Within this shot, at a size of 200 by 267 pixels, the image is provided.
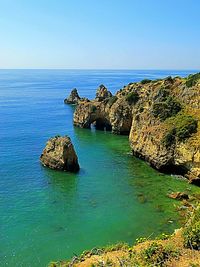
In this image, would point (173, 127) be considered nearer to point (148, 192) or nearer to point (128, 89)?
point (148, 192)

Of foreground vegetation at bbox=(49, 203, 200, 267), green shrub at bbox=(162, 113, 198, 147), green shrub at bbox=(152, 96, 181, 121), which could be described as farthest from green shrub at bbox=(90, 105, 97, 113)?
foreground vegetation at bbox=(49, 203, 200, 267)

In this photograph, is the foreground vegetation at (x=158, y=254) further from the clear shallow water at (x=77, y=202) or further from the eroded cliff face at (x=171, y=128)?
the eroded cliff face at (x=171, y=128)

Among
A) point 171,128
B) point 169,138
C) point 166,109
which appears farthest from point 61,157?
point 166,109

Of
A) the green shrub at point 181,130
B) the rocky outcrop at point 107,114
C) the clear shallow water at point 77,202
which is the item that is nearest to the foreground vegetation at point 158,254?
the clear shallow water at point 77,202

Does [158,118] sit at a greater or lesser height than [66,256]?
greater

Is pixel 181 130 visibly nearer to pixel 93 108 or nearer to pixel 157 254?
pixel 157 254

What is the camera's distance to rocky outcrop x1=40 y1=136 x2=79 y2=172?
5303 centimetres

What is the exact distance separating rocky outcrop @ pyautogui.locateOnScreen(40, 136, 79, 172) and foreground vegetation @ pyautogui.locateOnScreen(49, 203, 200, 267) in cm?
2823

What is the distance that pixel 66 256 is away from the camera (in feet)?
100

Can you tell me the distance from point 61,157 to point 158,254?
3306 centimetres

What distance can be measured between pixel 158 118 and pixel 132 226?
2681 centimetres

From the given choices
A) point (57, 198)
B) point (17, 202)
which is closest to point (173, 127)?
point (57, 198)

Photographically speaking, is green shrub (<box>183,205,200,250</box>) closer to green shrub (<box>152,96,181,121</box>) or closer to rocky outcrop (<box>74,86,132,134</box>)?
green shrub (<box>152,96,181,121</box>)

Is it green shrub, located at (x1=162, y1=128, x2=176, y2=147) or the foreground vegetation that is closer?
the foreground vegetation
